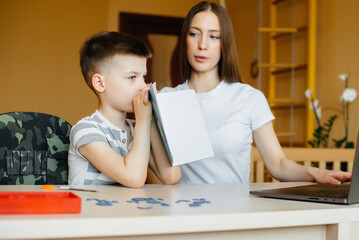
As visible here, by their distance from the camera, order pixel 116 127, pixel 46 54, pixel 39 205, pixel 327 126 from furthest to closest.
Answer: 1. pixel 46 54
2. pixel 327 126
3. pixel 116 127
4. pixel 39 205

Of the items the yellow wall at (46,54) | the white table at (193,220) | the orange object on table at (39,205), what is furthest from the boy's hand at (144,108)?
the yellow wall at (46,54)

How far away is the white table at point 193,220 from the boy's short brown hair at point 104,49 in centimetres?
51

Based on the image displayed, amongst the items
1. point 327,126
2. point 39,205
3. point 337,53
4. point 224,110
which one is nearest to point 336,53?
point 337,53

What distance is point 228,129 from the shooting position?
1610mm

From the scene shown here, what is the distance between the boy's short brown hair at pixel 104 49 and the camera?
4.69 ft

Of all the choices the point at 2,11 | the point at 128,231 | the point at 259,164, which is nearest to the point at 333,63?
the point at 259,164

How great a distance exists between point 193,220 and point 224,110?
35.8 inches

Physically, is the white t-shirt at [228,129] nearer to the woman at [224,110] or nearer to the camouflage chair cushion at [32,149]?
the woman at [224,110]

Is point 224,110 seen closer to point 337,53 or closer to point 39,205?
point 39,205

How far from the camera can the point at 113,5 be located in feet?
16.9

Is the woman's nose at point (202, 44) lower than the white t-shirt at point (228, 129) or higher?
higher

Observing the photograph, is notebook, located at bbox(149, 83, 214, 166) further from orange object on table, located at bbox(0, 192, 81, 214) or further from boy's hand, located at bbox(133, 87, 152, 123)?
orange object on table, located at bbox(0, 192, 81, 214)

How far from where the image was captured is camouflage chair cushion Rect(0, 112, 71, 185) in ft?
4.63

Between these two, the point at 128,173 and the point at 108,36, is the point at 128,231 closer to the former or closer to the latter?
the point at 128,173
